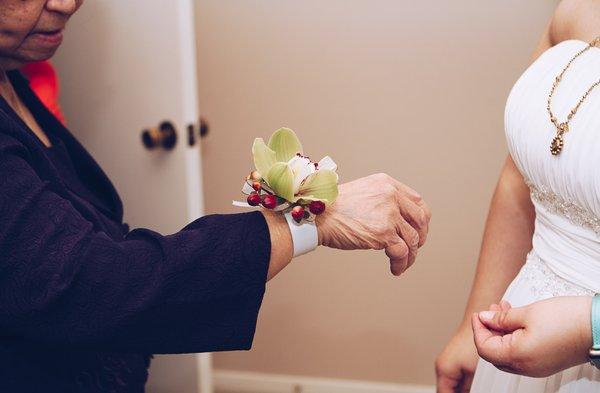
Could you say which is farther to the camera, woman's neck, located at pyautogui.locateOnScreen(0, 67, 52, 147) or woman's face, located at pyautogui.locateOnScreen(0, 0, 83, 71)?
woman's neck, located at pyautogui.locateOnScreen(0, 67, 52, 147)

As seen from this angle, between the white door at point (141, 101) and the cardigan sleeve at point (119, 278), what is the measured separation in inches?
27.8

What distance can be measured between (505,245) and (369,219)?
309 millimetres

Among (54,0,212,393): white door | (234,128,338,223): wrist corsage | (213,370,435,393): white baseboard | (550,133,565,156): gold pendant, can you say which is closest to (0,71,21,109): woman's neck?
(54,0,212,393): white door

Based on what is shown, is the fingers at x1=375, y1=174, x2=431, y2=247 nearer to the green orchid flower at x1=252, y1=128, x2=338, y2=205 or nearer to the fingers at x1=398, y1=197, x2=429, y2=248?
the fingers at x1=398, y1=197, x2=429, y2=248

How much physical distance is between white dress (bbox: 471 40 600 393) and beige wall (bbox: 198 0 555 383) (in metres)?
0.89

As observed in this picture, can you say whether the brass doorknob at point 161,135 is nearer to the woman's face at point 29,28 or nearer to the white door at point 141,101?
the white door at point 141,101

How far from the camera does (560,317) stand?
728 mm

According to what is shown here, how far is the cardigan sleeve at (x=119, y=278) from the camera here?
79 cm

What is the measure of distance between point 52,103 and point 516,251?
1095mm

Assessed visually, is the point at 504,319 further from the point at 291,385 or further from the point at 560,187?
the point at 291,385

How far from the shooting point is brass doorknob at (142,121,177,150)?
1586 mm

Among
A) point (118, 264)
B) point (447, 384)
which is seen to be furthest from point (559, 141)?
point (118, 264)

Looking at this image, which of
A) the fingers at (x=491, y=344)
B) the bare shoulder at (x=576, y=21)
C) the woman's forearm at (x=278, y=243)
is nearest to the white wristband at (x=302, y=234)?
the woman's forearm at (x=278, y=243)

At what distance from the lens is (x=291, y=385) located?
2256mm
